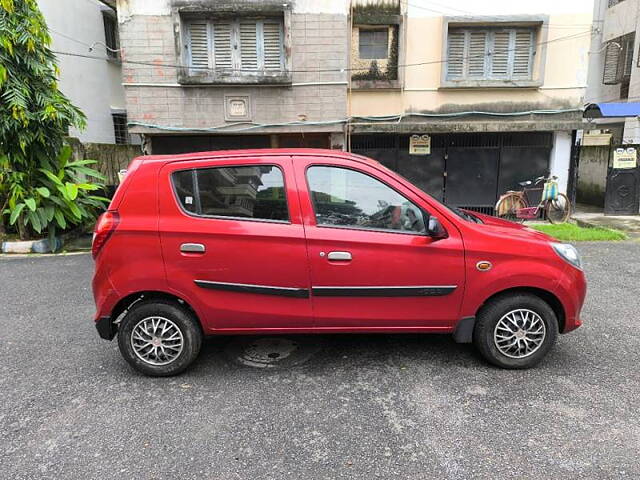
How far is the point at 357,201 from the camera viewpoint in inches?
Result: 138

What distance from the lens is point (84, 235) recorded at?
9719mm

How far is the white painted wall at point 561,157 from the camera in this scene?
10.7 meters

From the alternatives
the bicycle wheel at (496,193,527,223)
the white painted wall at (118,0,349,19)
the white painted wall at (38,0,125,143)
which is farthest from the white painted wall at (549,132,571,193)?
the white painted wall at (38,0,125,143)

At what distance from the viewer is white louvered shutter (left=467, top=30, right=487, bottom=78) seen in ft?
33.9

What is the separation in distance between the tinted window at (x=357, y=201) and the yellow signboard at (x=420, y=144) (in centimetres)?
784

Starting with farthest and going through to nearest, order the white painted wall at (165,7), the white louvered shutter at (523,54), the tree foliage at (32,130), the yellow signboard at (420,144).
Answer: the yellow signboard at (420,144) < the white louvered shutter at (523,54) < the white painted wall at (165,7) < the tree foliage at (32,130)

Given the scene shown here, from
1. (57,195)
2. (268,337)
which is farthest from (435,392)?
(57,195)

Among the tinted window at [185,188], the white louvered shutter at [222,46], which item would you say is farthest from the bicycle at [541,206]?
the tinted window at [185,188]

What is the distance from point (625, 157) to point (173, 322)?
37.3ft

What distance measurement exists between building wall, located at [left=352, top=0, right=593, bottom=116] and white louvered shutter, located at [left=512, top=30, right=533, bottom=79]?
237 millimetres

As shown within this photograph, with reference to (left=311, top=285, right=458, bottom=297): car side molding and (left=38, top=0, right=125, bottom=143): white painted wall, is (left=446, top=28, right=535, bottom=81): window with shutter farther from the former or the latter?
(left=38, top=0, right=125, bottom=143): white painted wall

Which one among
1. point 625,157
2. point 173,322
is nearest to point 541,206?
point 625,157

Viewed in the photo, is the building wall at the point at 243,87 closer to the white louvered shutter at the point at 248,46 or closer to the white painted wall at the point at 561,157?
the white louvered shutter at the point at 248,46

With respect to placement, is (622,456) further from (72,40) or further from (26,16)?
(72,40)
